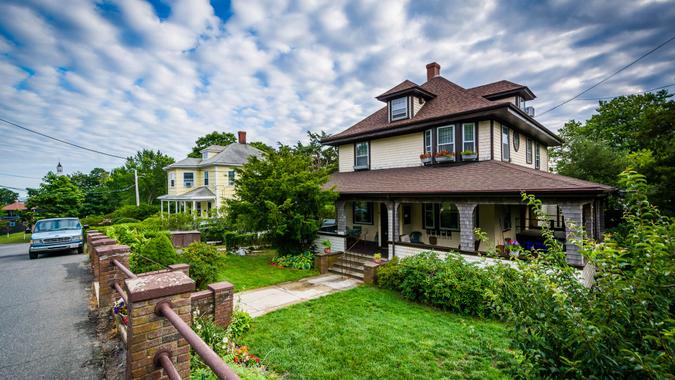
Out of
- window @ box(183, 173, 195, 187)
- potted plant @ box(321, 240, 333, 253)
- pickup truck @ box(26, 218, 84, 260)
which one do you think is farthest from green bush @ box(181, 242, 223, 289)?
window @ box(183, 173, 195, 187)

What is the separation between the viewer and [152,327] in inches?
97.7

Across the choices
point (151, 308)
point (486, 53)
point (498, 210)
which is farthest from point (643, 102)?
point (151, 308)

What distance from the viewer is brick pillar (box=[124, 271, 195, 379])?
2383mm

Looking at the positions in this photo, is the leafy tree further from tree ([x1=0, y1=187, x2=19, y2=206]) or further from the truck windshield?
tree ([x1=0, y1=187, x2=19, y2=206])

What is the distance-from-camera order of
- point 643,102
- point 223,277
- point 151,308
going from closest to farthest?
point 151,308 < point 223,277 < point 643,102

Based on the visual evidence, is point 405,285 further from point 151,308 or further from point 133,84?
point 133,84

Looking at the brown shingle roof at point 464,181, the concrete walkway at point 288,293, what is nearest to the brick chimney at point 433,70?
the brown shingle roof at point 464,181

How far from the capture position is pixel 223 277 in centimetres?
1116

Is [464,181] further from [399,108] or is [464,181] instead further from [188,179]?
[188,179]

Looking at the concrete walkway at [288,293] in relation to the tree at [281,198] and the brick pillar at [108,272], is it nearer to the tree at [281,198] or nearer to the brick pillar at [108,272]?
the tree at [281,198]

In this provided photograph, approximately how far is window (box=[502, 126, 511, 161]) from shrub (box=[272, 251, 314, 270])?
1003 centimetres

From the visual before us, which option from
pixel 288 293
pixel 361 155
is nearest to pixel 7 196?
pixel 361 155

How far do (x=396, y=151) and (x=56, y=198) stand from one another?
105 feet

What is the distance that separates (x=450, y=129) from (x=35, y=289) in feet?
49.9
